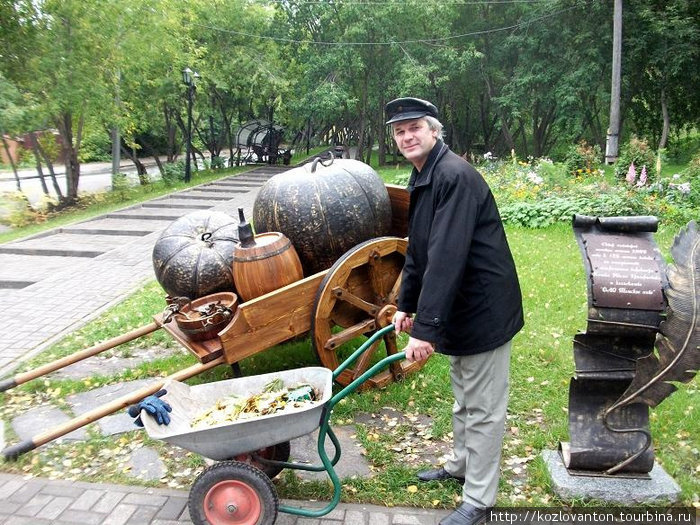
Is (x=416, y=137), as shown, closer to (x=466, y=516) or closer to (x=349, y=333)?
(x=349, y=333)

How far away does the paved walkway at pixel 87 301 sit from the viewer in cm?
313

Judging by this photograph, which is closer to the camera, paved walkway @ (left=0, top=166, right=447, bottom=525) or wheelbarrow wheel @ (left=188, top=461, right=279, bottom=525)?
wheelbarrow wheel @ (left=188, top=461, right=279, bottom=525)

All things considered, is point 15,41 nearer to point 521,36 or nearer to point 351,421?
point 351,421

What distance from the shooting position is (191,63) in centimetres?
1981

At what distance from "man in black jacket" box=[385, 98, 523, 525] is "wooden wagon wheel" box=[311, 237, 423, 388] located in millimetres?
941

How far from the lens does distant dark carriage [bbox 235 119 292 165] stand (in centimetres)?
2477

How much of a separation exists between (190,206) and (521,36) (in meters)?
14.7

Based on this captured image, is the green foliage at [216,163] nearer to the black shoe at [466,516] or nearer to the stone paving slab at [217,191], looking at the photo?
the stone paving slab at [217,191]

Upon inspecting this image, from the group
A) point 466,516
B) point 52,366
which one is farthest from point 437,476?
point 52,366

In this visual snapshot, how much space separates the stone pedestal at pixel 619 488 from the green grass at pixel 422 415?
0.29 feet

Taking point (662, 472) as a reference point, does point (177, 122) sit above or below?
above

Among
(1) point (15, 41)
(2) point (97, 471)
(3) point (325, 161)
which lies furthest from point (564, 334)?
(1) point (15, 41)

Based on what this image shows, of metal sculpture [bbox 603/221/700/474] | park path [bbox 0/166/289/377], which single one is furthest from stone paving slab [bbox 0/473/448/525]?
park path [bbox 0/166/289/377]

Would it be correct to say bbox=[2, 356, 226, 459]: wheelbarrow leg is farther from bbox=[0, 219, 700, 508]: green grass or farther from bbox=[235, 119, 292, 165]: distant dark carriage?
bbox=[235, 119, 292, 165]: distant dark carriage
